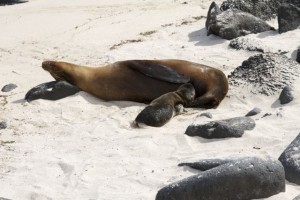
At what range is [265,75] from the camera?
7.04 m

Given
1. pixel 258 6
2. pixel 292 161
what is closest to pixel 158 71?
pixel 292 161

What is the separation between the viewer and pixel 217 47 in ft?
30.2

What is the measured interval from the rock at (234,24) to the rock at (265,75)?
2.24 m

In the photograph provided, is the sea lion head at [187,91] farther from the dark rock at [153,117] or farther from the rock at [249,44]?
the rock at [249,44]

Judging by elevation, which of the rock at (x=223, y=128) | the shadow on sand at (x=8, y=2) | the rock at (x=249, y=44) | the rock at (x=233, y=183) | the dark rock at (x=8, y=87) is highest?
the rock at (x=233, y=183)

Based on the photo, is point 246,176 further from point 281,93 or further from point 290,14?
point 290,14

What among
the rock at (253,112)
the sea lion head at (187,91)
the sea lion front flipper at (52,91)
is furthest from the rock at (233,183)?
the sea lion front flipper at (52,91)

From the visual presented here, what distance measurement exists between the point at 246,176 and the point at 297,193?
1.40 ft

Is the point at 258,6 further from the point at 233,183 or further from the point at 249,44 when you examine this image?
the point at 233,183

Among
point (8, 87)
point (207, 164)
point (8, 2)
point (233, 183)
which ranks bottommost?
point (8, 2)

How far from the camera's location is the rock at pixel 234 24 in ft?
31.3

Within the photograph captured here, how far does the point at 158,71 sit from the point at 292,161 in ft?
10.1

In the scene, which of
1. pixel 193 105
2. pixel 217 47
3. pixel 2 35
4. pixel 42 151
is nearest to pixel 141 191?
pixel 42 151

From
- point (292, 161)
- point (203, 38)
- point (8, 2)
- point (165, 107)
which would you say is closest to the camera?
point (292, 161)
